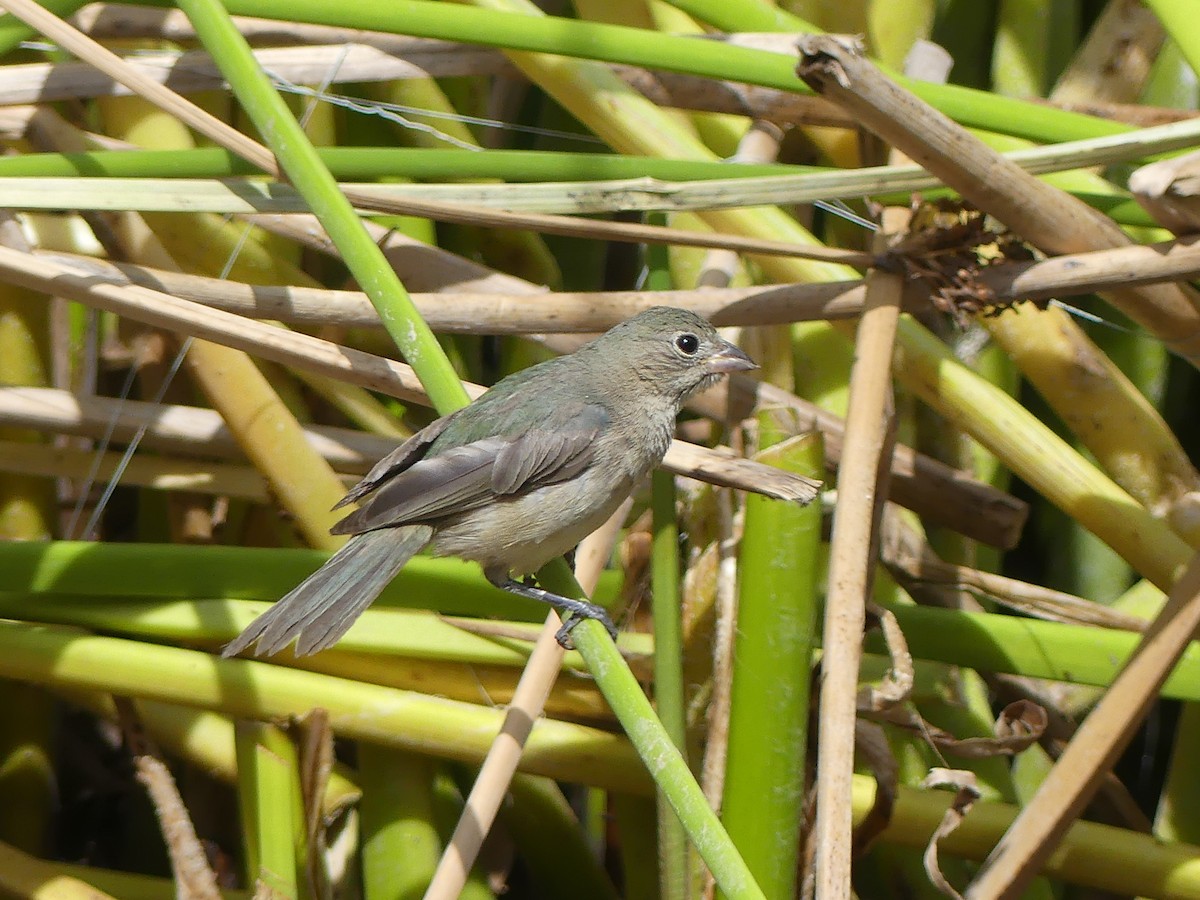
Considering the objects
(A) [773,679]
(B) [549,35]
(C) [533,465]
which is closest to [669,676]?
(A) [773,679]

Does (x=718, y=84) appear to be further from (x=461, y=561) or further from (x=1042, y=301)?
(x=461, y=561)

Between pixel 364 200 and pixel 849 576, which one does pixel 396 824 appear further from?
pixel 364 200

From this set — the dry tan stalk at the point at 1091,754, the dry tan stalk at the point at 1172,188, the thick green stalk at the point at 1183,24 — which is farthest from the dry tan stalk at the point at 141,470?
the thick green stalk at the point at 1183,24

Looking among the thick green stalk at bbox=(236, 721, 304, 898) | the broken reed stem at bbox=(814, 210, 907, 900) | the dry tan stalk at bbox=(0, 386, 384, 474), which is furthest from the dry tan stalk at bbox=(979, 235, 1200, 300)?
the thick green stalk at bbox=(236, 721, 304, 898)

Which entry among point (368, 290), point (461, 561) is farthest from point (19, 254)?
point (461, 561)

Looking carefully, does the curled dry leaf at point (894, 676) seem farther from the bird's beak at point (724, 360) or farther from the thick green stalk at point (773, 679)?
the bird's beak at point (724, 360)
